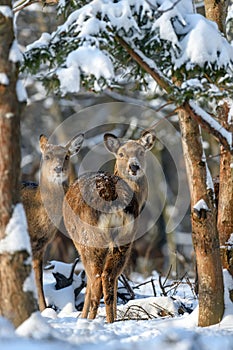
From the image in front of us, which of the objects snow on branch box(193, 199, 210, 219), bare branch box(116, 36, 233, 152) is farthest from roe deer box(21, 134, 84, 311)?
bare branch box(116, 36, 233, 152)

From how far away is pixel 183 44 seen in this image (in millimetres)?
5500

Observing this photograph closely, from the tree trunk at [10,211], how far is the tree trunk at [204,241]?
5.17 ft

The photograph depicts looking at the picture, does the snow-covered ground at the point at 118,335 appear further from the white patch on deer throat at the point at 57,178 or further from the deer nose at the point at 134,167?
the white patch on deer throat at the point at 57,178

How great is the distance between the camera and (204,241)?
558 cm

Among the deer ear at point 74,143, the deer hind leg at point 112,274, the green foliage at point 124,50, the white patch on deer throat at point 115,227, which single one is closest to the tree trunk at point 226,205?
the green foliage at point 124,50

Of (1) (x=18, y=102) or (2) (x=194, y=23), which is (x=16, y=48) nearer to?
(1) (x=18, y=102)

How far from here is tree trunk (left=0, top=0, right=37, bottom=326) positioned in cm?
441

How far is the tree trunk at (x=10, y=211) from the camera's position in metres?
4.41

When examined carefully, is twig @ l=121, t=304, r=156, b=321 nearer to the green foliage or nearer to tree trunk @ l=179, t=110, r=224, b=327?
tree trunk @ l=179, t=110, r=224, b=327

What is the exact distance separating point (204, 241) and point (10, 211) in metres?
1.72

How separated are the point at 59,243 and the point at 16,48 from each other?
14895mm

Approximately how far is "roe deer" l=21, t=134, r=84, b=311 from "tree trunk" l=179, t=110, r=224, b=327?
324cm

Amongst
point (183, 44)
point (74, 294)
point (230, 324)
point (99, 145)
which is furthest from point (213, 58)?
point (99, 145)

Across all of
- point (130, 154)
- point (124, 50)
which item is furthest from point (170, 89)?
point (130, 154)
